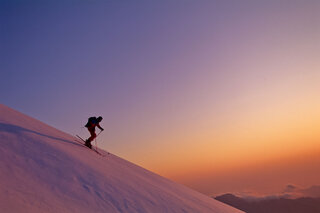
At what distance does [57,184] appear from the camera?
5.79 meters

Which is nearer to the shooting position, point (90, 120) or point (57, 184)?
point (57, 184)

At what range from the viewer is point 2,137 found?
23.0 ft

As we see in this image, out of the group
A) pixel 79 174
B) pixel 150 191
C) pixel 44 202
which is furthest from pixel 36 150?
pixel 150 191

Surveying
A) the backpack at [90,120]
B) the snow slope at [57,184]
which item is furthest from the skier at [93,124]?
the snow slope at [57,184]

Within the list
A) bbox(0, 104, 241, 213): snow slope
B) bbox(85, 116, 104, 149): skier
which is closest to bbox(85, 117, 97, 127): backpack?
bbox(85, 116, 104, 149): skier

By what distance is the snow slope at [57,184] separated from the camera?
16.1 feet

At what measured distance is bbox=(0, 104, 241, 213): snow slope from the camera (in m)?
4.90

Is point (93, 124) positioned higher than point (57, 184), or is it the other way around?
point (93, 124)

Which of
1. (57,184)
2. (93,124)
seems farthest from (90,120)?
(57,184)

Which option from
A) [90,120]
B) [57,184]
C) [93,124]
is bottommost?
[57,184]

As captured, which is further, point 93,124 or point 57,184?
point 93,124

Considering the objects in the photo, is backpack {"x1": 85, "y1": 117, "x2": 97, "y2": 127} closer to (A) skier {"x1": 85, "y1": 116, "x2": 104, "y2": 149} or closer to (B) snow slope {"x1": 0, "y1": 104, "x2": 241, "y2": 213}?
(A) skier {"x1": 85, "y1": 116, "x2": 104, "y2": 149}

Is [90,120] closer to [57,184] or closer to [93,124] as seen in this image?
[93,124]

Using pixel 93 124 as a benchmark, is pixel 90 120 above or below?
above
